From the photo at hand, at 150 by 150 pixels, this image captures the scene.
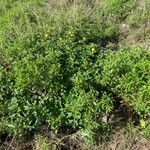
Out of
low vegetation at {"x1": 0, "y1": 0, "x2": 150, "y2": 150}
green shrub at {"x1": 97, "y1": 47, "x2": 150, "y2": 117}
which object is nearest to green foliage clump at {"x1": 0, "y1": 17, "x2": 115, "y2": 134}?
low vegetation at {"x1": 0, "y1": 0, "x2": 150, "y2": 150}

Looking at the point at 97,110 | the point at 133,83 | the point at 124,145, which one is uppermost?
the point at 133,83

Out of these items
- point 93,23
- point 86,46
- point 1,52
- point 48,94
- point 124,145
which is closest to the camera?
point 124,145

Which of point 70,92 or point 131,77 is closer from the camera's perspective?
point 131,77

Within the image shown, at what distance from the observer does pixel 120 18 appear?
6.41 meters

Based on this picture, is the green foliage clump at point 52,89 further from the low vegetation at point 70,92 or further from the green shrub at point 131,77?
the green shrub at point 131,77

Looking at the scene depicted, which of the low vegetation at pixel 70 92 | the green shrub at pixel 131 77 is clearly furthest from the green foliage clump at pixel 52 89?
the green shrub at pixel 131 77

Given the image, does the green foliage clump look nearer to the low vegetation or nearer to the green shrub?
Answer: the low vegetation

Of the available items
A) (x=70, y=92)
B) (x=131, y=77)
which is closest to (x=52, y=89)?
(x=70, y=92)

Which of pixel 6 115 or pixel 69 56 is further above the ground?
pixel 69 56

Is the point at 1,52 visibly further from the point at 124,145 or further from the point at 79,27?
the point at 124,145

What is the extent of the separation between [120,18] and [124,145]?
262 centimetres

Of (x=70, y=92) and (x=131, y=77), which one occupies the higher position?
(x=131, y=77)

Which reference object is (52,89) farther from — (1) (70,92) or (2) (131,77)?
(2) (131,77)

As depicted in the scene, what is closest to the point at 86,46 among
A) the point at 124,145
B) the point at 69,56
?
the point at 69,56
